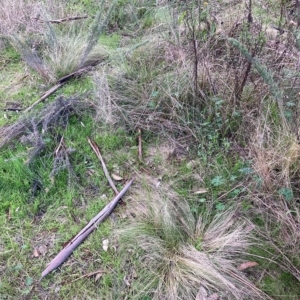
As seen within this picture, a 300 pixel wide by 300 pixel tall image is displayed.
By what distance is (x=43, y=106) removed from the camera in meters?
3.11

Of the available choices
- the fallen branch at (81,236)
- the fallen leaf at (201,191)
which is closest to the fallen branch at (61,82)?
the fallen branch at (81,236)

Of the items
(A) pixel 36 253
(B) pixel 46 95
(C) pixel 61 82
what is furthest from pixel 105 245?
(C) pixel 61 82

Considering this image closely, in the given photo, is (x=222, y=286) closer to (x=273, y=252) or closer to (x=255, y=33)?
(x=273, y=252)

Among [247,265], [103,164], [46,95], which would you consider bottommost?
[247,265]

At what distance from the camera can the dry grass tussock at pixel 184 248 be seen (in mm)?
1862

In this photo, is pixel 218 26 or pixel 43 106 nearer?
pixel 43 106

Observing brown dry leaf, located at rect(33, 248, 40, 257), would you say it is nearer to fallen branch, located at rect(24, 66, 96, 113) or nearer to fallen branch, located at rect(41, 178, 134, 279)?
fallen branch, located at rect(41, 178, 134, 279)

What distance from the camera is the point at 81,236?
2.20 m

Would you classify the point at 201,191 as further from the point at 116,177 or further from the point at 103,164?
the point at 103,164

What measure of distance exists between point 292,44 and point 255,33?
339 mm

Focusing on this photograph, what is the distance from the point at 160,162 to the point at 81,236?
31.0 inches

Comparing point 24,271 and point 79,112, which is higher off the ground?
point 79,112

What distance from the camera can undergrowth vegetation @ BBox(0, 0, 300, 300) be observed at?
198 cm

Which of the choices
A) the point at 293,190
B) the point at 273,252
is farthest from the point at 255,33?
the point at 273,252
